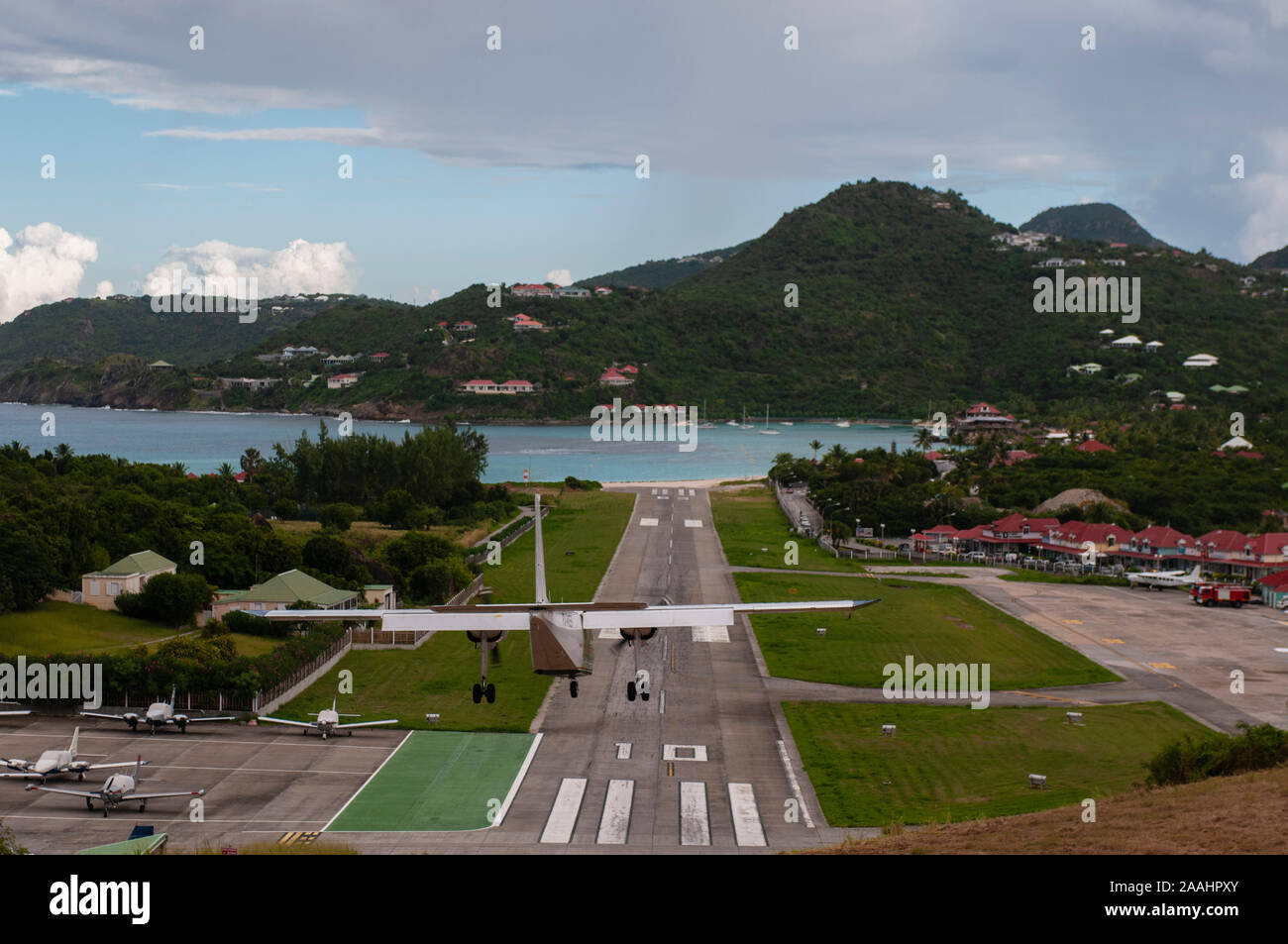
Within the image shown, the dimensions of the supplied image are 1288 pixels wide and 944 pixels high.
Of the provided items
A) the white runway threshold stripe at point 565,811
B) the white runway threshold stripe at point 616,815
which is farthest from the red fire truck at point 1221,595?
the white runway threshold stripe at point 565,811

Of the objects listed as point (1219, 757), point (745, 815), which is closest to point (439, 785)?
point (745, 815)

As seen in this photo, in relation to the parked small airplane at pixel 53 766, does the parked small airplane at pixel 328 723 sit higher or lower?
lower

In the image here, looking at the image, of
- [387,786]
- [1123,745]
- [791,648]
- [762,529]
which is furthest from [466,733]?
[762,529]

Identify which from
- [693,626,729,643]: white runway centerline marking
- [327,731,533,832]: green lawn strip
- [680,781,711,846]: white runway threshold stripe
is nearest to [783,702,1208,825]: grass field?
[680,781,711,846]: white runway threshold stripe

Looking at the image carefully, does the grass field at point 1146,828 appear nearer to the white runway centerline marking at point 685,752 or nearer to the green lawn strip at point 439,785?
the white runway centerline marking at point 685,752

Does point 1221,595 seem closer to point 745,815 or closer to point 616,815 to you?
point 745,815
